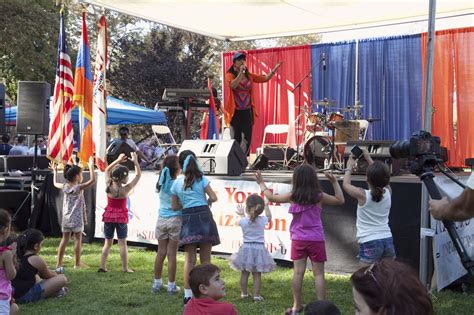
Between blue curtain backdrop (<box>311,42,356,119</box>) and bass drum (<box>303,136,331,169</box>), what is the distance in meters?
3.48

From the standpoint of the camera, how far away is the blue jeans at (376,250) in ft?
17.4

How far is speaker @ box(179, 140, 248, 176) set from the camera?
8344mm

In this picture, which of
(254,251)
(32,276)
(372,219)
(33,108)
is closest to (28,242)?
(32,276)

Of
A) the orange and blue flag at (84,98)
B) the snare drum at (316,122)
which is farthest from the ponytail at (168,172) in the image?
the snare drum at (316,122)

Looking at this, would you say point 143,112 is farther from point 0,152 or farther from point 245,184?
point 245,184

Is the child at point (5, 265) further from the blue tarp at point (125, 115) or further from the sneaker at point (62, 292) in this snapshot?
the blue tarp at point (125, 115)

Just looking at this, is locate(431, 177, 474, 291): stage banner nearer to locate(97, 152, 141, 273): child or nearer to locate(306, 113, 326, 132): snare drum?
locate(97, 152, 141, 273): child

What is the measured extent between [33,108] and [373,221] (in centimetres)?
772

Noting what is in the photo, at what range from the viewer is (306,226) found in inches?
211

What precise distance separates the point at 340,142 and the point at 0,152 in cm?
1106

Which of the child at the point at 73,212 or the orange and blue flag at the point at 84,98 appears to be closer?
the child at the point at 73,212

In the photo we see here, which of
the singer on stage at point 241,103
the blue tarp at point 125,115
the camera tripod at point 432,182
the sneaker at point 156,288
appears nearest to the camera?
the camera tripod at point 432,182

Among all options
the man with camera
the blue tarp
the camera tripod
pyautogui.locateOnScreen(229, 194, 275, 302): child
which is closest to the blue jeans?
pyautogui.locateOnScreen(229, 194, 275, 302): child

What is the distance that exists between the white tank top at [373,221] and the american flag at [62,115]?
650 cm
